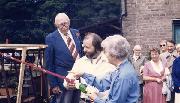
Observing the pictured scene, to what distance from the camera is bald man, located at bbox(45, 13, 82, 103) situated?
8320mm

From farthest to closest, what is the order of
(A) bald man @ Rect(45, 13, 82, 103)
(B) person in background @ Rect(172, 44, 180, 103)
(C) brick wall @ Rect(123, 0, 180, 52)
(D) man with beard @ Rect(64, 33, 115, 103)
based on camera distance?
(C) brick wall @ Rect(123, 0, 180, 52), (B) person in background @ Rect(172, 44, 180, 103), (A) bald man @ Rect(45, 13, 82, 103), (D) man with beard @ Rect(64, 33, 115, 103)

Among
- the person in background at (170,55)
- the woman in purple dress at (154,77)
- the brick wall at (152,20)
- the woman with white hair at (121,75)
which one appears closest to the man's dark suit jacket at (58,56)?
the woman with white hair at (121,75)

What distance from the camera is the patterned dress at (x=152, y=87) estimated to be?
35.1 ft

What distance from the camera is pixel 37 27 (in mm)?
39719

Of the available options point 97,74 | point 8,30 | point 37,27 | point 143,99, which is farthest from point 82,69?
point 37,27

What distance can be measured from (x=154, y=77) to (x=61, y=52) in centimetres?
298

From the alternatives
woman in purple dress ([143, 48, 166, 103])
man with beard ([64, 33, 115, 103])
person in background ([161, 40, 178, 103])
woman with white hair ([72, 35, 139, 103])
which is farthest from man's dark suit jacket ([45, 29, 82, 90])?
person in background ([161, 40, 178, 103])

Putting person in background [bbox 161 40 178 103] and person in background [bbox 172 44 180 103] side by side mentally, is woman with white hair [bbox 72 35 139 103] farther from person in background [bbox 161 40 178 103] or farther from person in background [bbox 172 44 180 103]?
person in background [bbox 161 40 178 103]

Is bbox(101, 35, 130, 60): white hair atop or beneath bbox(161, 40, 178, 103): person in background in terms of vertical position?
atop

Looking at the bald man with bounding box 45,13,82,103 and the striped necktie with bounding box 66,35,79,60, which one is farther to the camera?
the striped necktie with bounding box 66,35,79,60

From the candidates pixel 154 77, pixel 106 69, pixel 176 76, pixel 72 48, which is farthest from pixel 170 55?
pixel 106 69

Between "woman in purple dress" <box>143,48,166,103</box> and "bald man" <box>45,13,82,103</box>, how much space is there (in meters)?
2.58

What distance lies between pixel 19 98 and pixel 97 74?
1.36 m

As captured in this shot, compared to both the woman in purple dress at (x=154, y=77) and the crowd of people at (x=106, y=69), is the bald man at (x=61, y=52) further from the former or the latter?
the woman in purple dress at (x=154, y=77)
